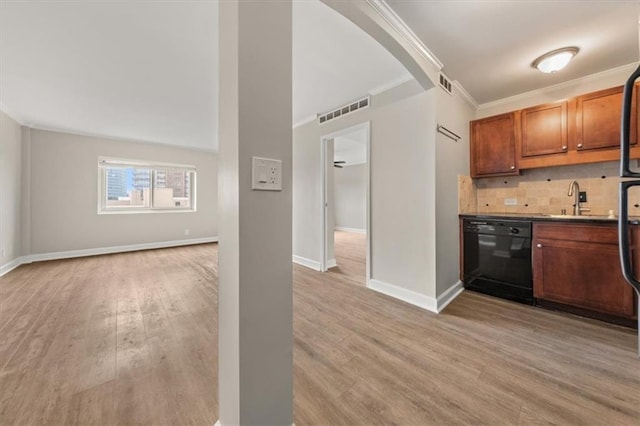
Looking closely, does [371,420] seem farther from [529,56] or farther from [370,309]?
[529,56]

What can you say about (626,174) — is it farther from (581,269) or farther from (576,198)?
(576,198)

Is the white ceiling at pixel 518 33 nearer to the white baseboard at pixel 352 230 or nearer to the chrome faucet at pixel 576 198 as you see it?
the chrome faucet at pixel 576 198

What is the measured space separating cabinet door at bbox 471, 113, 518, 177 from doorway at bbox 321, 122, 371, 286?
4.82 ft

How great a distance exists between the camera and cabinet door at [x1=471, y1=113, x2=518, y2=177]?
2.94 metres

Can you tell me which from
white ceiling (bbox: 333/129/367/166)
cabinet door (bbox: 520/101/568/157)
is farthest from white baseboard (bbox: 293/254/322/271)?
cabinet door (bbox: 520/101/568/157)

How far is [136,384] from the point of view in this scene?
142cm

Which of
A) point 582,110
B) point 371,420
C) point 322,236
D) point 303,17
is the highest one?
point 303,17

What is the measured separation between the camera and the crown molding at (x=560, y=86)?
2.43m

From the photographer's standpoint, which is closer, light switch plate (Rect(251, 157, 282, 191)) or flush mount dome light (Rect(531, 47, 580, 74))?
light switch plate (Rect(251, 157, 282, 191))

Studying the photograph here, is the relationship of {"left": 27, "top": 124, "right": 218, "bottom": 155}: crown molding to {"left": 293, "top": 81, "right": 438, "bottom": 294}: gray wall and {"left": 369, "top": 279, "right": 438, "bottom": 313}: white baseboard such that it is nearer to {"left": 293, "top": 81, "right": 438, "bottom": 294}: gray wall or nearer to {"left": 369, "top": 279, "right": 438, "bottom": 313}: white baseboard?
{"left": 293, "top": 81, "right": 438, "bottom": 294}: gray wall

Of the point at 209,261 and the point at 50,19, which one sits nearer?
the point at 50,19

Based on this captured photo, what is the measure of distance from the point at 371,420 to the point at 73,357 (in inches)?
78.3

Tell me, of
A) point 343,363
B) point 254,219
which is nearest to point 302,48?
point 254,219

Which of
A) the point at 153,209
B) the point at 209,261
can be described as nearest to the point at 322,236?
the point at 209,261
